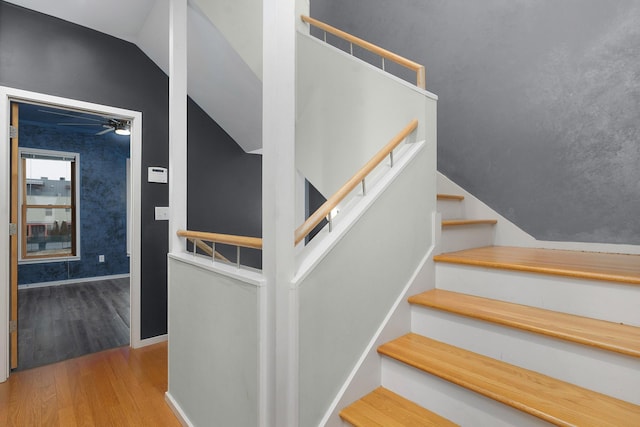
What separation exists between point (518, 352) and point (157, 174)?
3.13m

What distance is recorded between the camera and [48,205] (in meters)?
5.29

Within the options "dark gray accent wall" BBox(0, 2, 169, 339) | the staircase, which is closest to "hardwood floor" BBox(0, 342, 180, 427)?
"dark gray accent wall" BBox(0, 2, 169, 339)

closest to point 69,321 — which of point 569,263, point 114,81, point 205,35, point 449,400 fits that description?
point 114,81

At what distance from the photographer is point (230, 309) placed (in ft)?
4.55

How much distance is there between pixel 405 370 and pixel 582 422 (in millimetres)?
620

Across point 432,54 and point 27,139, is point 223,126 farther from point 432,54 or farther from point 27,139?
point 27,139

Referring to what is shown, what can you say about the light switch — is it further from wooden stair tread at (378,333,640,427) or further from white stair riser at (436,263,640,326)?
white stair riser at (436,263,640,326)

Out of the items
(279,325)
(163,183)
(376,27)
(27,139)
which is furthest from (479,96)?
(27,139)

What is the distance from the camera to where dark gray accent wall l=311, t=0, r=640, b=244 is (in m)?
2.01

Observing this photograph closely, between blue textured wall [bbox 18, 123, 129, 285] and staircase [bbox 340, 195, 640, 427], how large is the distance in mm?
5846

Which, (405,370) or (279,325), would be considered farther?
(405,370)

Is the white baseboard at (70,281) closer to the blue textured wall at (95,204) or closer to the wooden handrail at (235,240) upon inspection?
the blue textured wall at (95,204)

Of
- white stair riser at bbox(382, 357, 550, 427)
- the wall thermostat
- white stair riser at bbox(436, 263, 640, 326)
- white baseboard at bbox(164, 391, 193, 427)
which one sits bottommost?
white baseboard at bbox(164, 391, 193, 427)

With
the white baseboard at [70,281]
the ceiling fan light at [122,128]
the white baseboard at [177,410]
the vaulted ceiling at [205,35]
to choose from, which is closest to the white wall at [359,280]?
the white baseboard at [177,410]
